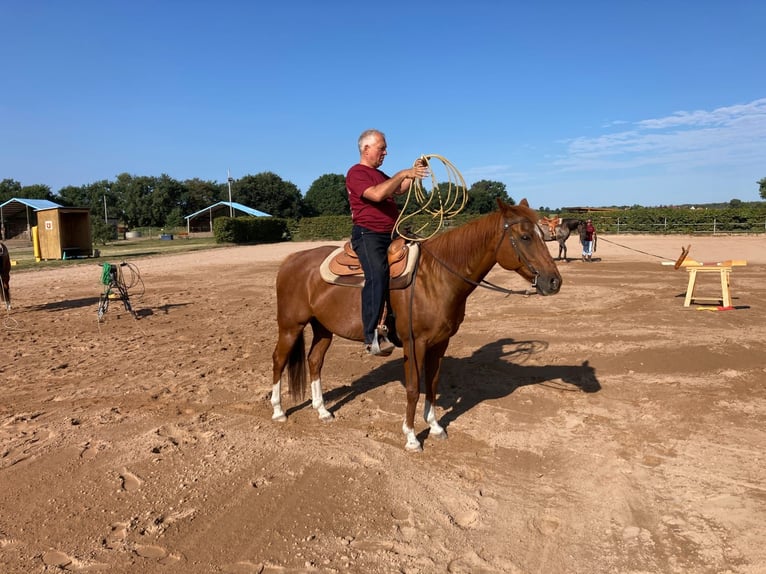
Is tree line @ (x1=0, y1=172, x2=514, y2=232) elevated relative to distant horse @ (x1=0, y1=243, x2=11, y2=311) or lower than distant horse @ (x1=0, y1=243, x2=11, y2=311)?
elevated

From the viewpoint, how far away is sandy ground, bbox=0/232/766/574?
304 centimetres

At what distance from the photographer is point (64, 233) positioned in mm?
26969

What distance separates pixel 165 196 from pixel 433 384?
86.7 meters

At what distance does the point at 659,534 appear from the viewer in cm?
318

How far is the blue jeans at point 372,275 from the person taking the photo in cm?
443

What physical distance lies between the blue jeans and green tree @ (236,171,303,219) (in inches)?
3268

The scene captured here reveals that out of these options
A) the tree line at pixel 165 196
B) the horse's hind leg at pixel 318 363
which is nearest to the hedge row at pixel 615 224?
the tree line at pixel 165 196

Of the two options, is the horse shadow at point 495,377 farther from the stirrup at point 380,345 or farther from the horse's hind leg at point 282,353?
the horse's hind leg at point 282,353

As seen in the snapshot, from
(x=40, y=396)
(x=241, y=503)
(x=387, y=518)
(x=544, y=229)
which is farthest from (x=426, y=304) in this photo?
(x=40, y=396)

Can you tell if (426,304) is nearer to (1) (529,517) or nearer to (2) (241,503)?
(1) (529,517)

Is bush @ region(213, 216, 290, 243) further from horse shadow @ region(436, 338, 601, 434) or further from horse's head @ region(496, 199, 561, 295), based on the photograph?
horse's head @ region(496, 199, 561, 295)

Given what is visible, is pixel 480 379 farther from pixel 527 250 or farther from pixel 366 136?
pixel 366 136

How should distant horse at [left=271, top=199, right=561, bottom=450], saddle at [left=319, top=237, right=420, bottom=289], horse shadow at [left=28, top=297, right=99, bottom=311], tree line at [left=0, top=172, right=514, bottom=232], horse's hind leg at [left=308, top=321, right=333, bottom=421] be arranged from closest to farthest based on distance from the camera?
Result: 1. distant horse at [left=271, top=199, right=561, bottom=450]
2. saddle at [left=319, top=237, right=420, bottom=289]
3. horse's hind leg at [left=308, top=321, right=333, bottom=421]
4. horse shadow at [left=28, top=297, right=99, bottom=311]
5. tree line at [left=0, top=172, right=514, bottom=232]

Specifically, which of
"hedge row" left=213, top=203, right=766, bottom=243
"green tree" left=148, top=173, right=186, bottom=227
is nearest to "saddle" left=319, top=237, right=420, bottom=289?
"hedge row" left=213, top=203, right=766, bottom=243
